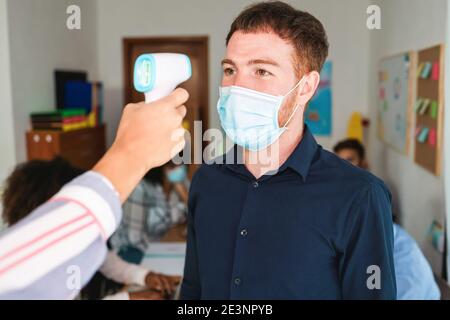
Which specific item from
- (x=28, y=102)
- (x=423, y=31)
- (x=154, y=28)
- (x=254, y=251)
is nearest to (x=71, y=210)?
(x=254, y=251)

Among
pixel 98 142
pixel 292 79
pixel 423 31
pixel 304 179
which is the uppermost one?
pixel 423 31

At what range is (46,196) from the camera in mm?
1043

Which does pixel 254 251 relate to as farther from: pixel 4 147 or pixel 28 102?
pixel 28 102

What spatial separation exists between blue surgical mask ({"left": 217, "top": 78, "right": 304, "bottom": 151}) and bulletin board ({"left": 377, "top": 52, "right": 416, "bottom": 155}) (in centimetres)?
185

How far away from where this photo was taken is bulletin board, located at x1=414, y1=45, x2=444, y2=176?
198 cm

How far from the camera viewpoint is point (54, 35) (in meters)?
2.55

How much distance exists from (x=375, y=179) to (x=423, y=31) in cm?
169

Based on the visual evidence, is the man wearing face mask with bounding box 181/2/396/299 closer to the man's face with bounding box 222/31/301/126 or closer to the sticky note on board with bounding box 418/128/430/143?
the man's face with bounding box 222/31/301/126

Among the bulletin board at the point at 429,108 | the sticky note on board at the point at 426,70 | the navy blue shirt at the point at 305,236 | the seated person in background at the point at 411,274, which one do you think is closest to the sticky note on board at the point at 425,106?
the bulletin board at the point at 429,108

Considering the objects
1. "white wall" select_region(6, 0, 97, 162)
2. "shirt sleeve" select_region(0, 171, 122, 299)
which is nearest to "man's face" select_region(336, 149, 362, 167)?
"white wall" select_region(6, 0, 97, 162)

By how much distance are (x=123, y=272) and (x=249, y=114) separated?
1009 mm

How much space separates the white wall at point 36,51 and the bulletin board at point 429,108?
5.20 feet

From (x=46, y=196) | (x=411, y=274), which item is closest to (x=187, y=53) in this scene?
(x=411, y=274)

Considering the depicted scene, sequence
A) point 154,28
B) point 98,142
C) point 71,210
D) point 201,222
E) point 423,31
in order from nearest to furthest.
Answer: point 71,210 → point 201,222 → point 423,31 → point 98,142 → point 154,28
